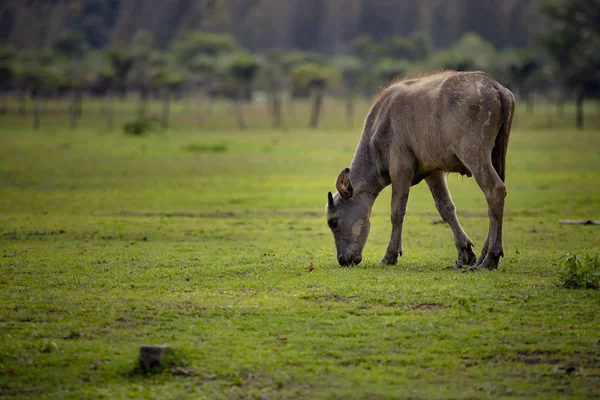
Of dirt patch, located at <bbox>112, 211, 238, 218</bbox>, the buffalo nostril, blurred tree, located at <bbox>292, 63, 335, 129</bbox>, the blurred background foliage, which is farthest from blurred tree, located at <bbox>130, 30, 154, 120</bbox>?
the buffalo nostril

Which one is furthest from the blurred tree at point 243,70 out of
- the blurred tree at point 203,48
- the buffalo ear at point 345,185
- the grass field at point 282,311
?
the buffalo ear at point 345,185

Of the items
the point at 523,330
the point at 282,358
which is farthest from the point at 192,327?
the point at 523,330

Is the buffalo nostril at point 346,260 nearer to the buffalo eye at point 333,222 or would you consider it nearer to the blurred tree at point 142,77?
the buffalo eye at point 333,222

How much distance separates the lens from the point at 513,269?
11.7m

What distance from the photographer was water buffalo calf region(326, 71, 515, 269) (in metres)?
11.3

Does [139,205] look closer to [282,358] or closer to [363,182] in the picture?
[363,182]

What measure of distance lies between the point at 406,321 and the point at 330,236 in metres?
8.30

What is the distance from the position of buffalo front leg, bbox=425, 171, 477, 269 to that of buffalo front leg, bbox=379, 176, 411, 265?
28.4 inches

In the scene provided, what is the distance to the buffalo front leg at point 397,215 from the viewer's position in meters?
12.3

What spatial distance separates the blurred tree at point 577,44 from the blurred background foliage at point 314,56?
6.4 inches

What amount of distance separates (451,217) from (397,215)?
937 mm

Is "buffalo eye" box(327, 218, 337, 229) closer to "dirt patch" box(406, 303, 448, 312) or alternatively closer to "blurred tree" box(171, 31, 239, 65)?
"dirt patch" box(406, 303, 448, 312)

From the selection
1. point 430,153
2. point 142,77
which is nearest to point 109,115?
point 142,77

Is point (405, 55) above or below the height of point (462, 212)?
above
